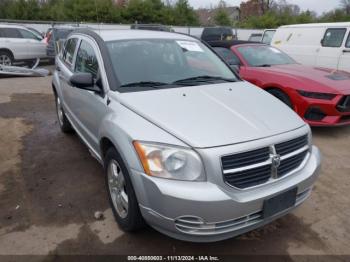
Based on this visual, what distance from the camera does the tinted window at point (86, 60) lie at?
365 cm

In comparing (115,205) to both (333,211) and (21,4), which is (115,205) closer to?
(333,211)

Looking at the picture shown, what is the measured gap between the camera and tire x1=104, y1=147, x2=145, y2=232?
2676 mm

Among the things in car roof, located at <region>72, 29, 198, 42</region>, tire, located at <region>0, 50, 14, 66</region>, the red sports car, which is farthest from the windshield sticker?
tire, located at <region>0, 50, 14, 66</region>

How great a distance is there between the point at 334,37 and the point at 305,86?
4.86 metres

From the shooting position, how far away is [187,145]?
2.39 meters

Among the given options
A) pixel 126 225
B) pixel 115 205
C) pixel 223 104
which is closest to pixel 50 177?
pixel 115 205

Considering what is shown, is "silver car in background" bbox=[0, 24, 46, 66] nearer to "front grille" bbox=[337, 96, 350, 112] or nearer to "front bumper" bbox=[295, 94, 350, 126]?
"front bumper" bbox=[295, 94, 350, 126]

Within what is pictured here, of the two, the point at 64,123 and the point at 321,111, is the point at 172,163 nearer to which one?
the point at 64,123

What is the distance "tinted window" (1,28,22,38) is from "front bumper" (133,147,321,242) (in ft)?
42.5

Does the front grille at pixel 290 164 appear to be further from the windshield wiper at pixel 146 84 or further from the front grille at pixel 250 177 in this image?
the windshield wiper at pixel 146 84

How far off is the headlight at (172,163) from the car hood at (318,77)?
3.83 meters

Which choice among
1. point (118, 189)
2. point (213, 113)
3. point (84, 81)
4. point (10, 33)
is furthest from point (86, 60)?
point (10, 33)

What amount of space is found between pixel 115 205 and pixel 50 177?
4.63 ft

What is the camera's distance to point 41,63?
15703mm
